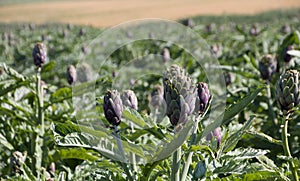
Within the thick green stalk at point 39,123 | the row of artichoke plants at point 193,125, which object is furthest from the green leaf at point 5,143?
the row of artichoke plants at point 193,125

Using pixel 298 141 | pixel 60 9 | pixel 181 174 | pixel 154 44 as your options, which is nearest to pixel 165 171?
pixel 181 174

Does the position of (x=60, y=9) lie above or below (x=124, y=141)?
above

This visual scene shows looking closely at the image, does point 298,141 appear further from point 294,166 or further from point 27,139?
point 27,139

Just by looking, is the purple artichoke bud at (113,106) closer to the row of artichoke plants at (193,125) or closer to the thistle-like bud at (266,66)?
the row of artichoke plants at (193,125)

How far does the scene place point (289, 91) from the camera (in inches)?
56.6

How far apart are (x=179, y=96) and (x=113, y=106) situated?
235mm

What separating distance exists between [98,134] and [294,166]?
599mm

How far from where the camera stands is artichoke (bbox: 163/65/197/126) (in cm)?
121

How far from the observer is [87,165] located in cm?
211

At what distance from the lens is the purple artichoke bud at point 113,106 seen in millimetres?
1364

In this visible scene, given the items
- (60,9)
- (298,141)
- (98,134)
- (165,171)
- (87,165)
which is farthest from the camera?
(60,9)

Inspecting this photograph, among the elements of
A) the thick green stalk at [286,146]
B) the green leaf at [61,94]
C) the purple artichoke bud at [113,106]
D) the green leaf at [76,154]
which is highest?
the purple artichoke bud at [113,106]

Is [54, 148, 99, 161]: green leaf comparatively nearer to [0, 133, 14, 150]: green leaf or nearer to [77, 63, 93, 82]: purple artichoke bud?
[0, 133, 14, 150]: green leaf

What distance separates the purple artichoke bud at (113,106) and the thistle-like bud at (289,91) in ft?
1.54
